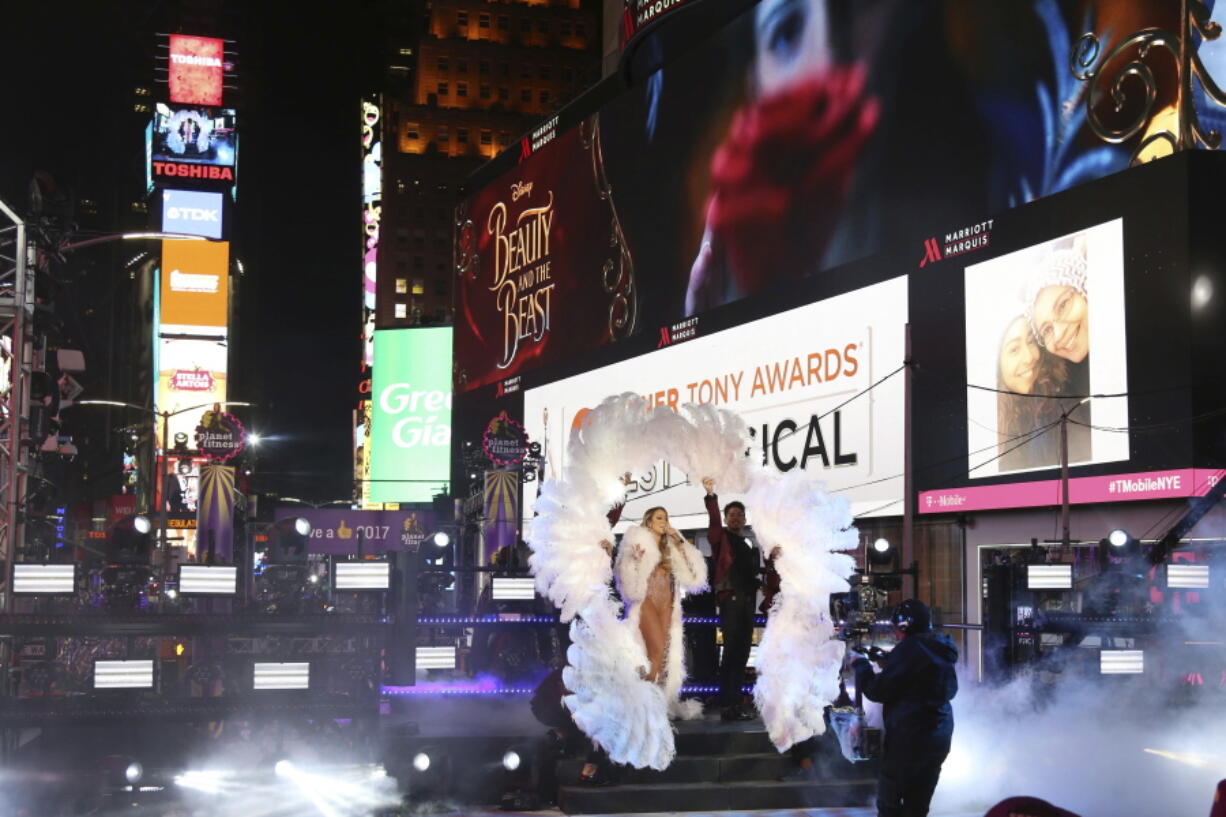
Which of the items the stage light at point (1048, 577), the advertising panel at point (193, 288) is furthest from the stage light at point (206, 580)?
the advertising panel at point (193, 288)

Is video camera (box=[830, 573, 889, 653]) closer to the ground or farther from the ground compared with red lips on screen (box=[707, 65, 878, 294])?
closer to the ground

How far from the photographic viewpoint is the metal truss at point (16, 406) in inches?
560

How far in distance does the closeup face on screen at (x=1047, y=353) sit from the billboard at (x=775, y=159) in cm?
118

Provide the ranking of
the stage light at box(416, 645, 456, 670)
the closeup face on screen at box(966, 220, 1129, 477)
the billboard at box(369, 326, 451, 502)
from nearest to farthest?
the stage light at box(416, 645, 456, 670) < the closeup face on screen at box(966, 220, 1129, 477) < the billboard at box(369, 326, 451, 502)

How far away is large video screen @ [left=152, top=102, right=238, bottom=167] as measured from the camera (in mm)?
80812

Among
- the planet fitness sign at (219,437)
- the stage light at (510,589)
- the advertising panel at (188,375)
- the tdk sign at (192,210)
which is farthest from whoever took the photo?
the tdk sign at (192,210)

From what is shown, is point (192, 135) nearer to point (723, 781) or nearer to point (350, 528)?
point (350, 528)

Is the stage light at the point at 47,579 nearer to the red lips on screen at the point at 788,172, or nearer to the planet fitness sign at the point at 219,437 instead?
the planet fitness sign at the point at 219,437

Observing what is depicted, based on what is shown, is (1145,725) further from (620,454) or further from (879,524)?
(879,524)

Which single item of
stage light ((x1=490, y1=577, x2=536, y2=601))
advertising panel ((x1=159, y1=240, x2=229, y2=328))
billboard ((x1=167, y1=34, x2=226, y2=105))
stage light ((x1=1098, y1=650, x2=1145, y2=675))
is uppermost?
billboard ((x1=167, y1=34, x2=226, y2=105))

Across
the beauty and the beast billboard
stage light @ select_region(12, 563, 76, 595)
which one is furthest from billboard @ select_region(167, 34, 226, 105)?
stage light @ select_region(12, 563, 76, 595)

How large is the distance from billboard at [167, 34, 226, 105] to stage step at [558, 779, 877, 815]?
77.9m

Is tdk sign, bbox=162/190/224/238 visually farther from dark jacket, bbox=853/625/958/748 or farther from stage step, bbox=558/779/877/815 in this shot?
dark jacket, bbox=853/625/958/748

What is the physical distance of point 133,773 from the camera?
11461 millimetres
